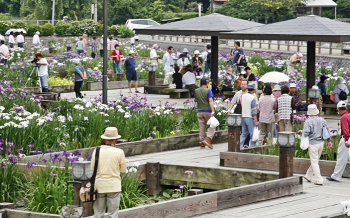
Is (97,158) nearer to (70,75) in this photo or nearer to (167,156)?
(167,156)

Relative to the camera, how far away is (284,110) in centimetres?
2039

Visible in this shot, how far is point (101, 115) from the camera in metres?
21.2

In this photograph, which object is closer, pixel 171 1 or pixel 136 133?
pixel 136 133

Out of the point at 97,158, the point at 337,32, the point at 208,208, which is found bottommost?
the point at 208,208

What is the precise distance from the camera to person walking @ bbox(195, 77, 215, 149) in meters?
20.4

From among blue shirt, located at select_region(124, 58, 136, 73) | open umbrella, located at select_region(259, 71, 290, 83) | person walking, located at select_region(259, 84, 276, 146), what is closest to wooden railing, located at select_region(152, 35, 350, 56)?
blue shirt, located at select_region(124, 58, 136, 73)

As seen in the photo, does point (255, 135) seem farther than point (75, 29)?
No

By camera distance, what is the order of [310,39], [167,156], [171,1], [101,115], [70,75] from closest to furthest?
[167,156]
[101,115]
[310,39]
[70,75]
[171,1]

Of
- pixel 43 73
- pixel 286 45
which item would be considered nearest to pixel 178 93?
pixel 43 73

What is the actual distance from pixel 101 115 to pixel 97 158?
8.94 meters

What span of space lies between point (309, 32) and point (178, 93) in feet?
21.9

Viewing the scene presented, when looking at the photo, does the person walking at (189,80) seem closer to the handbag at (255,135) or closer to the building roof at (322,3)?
the handbag at (255,135)

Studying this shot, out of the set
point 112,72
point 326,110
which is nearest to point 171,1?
point 112,72

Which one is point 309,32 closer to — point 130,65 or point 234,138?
point 234,138
